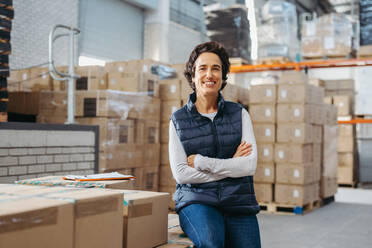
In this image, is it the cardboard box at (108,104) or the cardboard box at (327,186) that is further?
the cardboard box at (327,186)

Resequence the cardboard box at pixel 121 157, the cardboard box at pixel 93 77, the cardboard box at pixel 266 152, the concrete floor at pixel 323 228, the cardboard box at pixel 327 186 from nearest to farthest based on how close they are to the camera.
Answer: the concrete floor at pixel 323 228 → the cardboard box at pixel 121 157 → the cardboard box at pixel 93 77 → the cardboard box at pixel 266 152 → the cardboard box at pixel 327 186

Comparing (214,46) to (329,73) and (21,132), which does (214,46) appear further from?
(329,73)

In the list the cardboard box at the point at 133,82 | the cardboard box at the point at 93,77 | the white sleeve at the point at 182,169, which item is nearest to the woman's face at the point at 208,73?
the white sleeve at the point at 182,169

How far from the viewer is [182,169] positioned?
231 cm

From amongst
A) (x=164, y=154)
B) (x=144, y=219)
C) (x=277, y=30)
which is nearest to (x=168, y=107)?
(x=164, y=154)

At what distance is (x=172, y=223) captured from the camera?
2.50 meters

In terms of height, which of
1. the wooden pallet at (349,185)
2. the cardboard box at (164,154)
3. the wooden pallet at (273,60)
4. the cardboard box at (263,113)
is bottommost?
the wooden pallet at (349,185)

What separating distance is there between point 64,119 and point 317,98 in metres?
3.76

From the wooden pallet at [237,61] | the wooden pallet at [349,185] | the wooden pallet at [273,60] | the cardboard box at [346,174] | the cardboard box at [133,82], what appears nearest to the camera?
the cardboard box at [133,82]

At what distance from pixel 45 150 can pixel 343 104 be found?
7.99 metres

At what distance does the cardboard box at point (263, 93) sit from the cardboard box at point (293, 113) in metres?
0.16

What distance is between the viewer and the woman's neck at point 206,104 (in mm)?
2451

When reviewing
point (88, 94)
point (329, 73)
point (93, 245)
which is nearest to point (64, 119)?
point (88, 94)

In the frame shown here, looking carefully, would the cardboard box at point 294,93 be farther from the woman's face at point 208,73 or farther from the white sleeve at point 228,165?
the white sleeve at point 228,165
